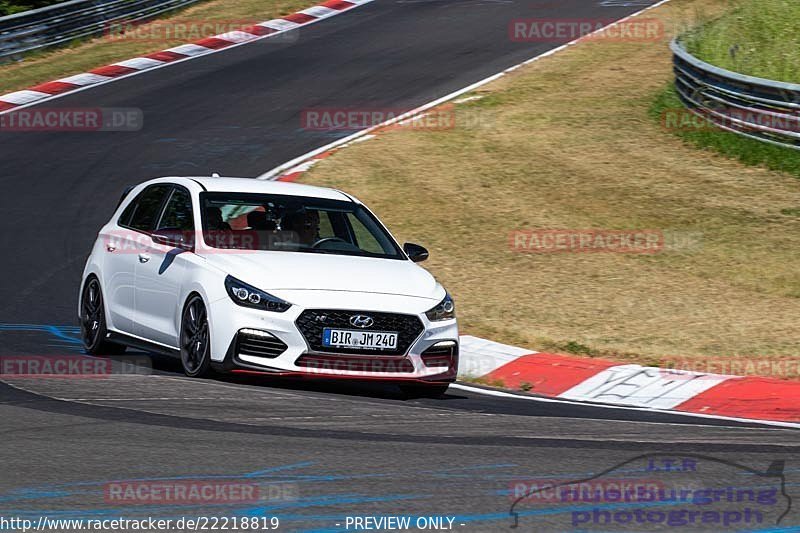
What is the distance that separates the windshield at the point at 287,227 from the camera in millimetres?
10289

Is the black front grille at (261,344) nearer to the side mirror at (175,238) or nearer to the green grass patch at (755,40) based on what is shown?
the side mirror at (175,238)

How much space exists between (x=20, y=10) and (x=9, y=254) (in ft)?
48.2

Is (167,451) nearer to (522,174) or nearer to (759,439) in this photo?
(759,439)

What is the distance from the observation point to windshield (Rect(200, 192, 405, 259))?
10.3 metres

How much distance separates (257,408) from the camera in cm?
849

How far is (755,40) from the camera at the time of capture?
974 inches

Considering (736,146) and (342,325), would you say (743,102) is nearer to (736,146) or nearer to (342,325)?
→ (736,146)

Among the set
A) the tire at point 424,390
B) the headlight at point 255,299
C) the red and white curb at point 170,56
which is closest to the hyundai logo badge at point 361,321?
the headlight at point 255,299

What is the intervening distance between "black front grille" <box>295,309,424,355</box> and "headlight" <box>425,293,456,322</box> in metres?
0.26

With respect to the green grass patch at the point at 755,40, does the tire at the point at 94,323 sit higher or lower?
higher

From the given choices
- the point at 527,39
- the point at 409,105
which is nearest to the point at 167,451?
the point at 409,105

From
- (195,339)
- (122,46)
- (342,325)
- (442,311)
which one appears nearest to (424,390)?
(442,311)

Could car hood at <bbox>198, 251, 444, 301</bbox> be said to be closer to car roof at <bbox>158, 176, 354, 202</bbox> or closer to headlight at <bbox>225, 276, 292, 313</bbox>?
headlight at <bbox>225, 276, 292, 313</bbox>

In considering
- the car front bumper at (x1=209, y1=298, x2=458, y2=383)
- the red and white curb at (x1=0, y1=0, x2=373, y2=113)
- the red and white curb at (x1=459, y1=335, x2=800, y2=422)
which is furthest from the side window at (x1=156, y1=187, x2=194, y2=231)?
the red and white curb at (x1=0, y1=0, x2=373, y2=113)
